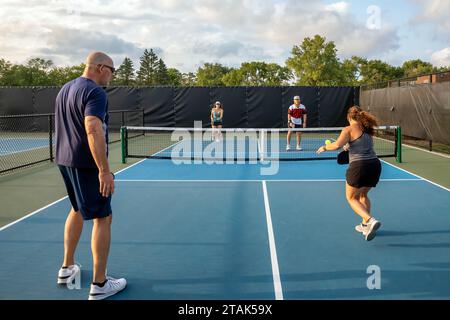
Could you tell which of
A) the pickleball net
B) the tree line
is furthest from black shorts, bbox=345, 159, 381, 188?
the tree line

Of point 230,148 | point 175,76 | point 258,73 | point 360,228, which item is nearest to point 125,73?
point 175,76

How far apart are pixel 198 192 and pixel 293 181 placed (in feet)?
7.17

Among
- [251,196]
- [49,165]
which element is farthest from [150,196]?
[49,165]

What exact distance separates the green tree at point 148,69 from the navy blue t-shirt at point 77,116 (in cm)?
11419

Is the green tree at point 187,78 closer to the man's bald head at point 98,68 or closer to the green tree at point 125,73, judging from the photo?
the green tree at point 125,73

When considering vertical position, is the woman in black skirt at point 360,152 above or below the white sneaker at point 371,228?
above

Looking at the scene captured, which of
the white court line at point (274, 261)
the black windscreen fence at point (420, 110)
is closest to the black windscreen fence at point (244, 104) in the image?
the black windscreen fence at point (420, 110)

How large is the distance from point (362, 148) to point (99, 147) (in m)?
3.29

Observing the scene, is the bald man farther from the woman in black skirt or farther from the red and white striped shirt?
the red and white striped shirt

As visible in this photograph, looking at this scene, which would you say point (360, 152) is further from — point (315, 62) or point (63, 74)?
point (63, 74)

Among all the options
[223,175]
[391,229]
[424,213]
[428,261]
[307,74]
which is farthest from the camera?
[307,74]

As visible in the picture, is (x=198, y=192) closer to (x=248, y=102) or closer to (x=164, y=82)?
(x=248, y=102)

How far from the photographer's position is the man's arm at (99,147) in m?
3.62

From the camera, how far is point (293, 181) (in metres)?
9.80
